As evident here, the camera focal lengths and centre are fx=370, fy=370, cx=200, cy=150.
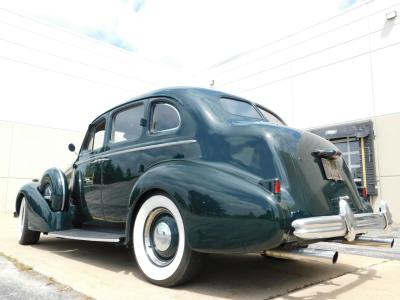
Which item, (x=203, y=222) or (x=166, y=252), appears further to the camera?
(x=166, y=252)

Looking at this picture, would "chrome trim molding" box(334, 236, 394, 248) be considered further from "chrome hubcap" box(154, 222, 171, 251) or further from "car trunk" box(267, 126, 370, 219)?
"chrome hubcap" box(154, 222, 171, 251)

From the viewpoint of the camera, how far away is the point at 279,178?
9.30 ft

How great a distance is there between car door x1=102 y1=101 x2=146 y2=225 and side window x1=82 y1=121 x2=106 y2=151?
38 cm

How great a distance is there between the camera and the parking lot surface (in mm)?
2900

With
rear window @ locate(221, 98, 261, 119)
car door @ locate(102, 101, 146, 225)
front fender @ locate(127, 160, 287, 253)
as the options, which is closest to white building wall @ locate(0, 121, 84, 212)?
car door @ locate(102, 101, 146, 225)

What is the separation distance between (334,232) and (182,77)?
17531 millimetres

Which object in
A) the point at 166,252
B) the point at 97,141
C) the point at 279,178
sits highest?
the point at 97,141

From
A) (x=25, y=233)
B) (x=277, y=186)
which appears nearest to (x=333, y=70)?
(x=25, y=233)

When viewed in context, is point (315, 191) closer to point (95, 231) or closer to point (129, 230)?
point (129, 230)

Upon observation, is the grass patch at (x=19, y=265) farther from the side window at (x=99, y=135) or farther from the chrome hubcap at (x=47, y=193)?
the side window at (x=99, y=135)

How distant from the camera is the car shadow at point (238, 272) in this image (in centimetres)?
301

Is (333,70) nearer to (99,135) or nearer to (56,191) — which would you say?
(99,135)

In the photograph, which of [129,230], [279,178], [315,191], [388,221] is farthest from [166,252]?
[388,221]

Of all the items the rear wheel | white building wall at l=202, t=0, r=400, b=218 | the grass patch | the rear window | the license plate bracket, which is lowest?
the grass patch
